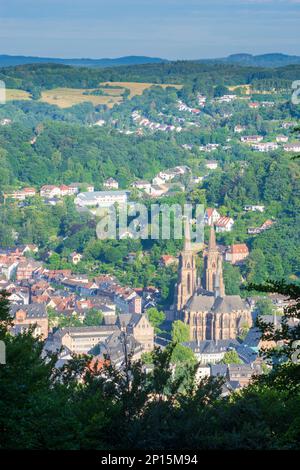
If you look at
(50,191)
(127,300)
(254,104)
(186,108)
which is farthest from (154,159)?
(127,300)

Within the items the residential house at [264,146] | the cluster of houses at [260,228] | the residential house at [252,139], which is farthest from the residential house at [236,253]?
the residential house at [252,139]

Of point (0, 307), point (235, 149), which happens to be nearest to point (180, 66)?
point (235, 149)

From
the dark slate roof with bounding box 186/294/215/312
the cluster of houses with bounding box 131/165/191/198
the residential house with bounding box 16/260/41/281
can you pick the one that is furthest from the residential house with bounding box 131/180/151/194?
the dark slate roof with bounding box 186/294/215/312

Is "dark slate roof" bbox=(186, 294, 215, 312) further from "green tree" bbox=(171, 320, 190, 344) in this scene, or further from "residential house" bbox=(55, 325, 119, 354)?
"residential house" bbox=(55, 325, 119, 354)

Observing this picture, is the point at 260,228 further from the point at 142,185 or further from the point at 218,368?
the point at 218,368

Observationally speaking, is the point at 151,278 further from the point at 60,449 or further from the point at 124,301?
the point at 60,449
